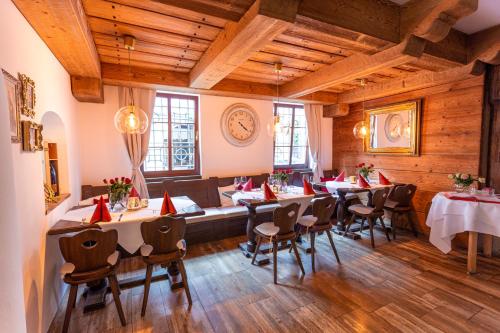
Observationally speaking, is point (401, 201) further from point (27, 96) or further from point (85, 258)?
point (27, 96)

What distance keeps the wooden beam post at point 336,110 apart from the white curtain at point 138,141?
3.61 meters

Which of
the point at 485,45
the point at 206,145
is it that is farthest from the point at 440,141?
the point at 206,145

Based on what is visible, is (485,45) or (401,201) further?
(401,201)

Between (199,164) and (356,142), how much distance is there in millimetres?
3289

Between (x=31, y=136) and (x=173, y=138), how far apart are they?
2505mm

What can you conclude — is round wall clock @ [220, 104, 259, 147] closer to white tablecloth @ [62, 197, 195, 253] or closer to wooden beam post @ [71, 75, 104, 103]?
wooden beam post @ [71, 75, 104, 103]

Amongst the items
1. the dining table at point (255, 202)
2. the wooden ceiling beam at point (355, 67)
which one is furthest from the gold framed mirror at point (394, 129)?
the dining table at point (255, 202)

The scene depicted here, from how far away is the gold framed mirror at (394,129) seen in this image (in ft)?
13.6

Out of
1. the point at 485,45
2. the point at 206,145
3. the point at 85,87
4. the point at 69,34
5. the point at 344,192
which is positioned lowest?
the point at 344,192

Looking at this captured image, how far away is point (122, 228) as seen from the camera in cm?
234

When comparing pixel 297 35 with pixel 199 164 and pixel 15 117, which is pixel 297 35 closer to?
pixel 15 117

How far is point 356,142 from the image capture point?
5316mm

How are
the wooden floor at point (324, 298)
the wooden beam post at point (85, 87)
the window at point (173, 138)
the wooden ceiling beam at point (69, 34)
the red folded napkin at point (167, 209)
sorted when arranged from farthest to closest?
the window at point (173, 138)
the wooden beam post at point (85, 87)
the red folded napkin at point (167, 209)
the wooden floor at point (324, 298)
the wooden ceiling beam at point (69, 34)

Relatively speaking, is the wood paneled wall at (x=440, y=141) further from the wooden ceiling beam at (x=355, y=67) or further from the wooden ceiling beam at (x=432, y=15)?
the wooden ceiling beam at (x=432, y=15)
